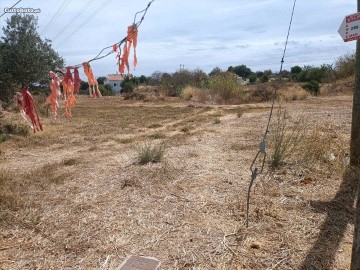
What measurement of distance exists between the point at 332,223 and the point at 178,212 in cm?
140

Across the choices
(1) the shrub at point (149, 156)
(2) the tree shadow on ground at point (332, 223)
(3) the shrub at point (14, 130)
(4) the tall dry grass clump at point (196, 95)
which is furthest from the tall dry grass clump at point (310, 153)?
(4) the tall dry grass clump at point (196, 95)

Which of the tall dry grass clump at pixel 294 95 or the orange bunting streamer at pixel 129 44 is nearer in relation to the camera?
the orange bunting streamer at pixel 129 44

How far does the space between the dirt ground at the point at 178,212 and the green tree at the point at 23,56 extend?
188 inches

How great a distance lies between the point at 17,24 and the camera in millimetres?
10930

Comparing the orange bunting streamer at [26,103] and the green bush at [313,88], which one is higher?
the orange bunting streamer at [26,103]

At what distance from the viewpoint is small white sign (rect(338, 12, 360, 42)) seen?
2334 millimetres

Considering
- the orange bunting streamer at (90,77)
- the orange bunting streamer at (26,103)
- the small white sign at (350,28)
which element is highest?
the small white sign at (350,28)

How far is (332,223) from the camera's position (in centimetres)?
330

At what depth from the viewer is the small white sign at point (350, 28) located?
7.66ft

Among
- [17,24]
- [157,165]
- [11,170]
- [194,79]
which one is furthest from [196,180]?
[194,79]

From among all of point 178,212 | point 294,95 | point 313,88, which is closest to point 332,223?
point 178,212

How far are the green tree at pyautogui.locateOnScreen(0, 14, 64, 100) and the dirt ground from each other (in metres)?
4.77

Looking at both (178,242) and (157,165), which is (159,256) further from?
(157,165)

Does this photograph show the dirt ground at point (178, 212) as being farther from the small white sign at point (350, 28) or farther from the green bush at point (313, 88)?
the green bush at point (313, 88)
